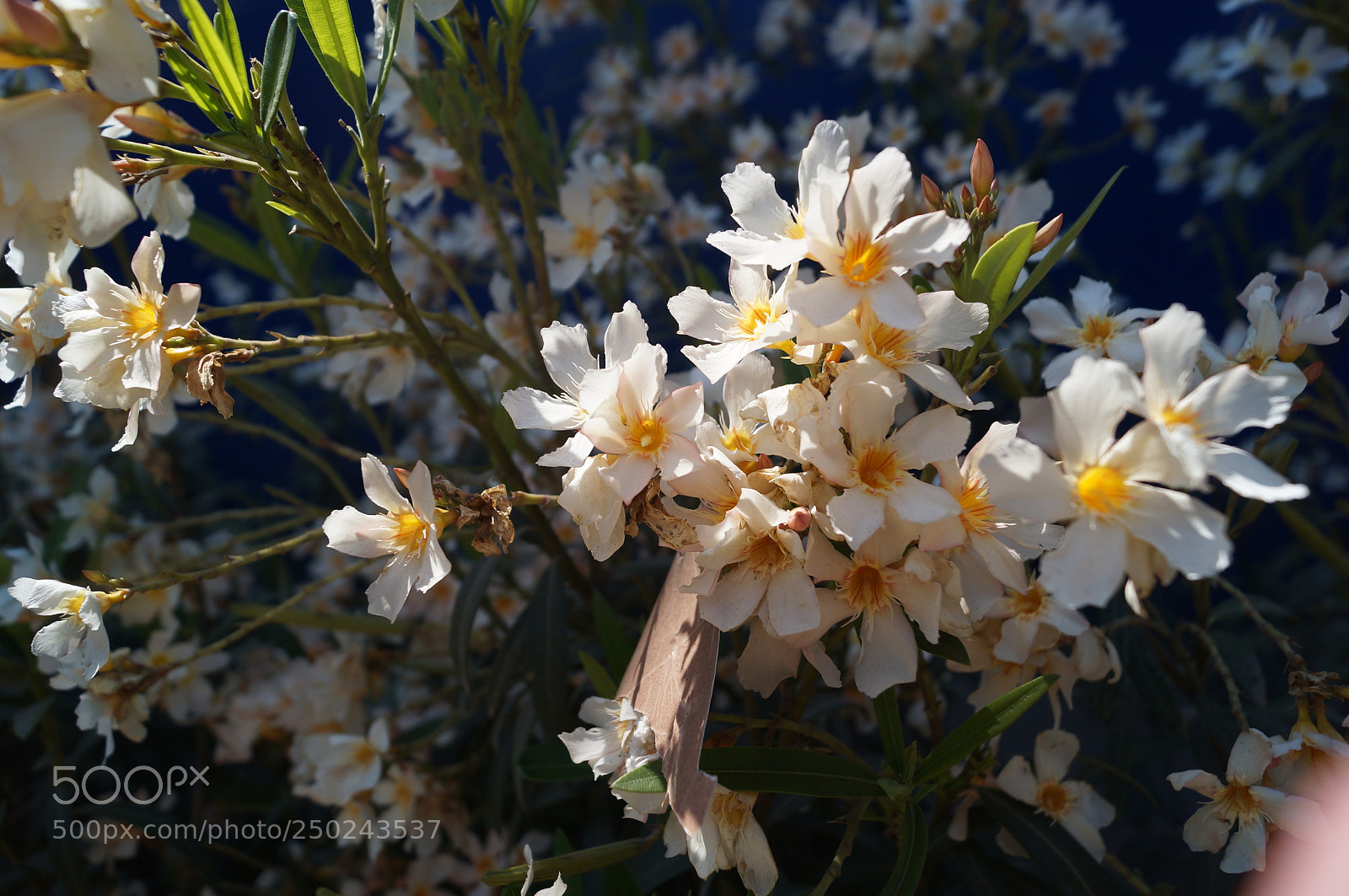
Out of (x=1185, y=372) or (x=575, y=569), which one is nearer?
(x=1185, y=372)

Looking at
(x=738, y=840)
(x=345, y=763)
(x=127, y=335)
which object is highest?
(x=127, y=335)

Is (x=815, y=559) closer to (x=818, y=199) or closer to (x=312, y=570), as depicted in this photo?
(x=818, y=199)

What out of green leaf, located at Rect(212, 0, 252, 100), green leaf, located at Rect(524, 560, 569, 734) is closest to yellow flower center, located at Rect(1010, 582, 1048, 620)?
green leaf, located at Rect(524, 560, 569, 734)

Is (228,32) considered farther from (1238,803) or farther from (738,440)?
(1238,803)

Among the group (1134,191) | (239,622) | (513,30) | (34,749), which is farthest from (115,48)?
(1134,191)

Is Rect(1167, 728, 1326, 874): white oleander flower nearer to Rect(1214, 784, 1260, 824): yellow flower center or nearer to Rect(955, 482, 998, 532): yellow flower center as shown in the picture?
Rect(1214, 784, 1260, 824): yellow flower center

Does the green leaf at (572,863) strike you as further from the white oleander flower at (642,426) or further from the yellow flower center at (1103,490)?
the yellow flower center at (1103,490)

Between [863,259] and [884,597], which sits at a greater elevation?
[863,259]

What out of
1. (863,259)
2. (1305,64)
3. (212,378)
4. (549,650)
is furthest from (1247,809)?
(1305,64)
